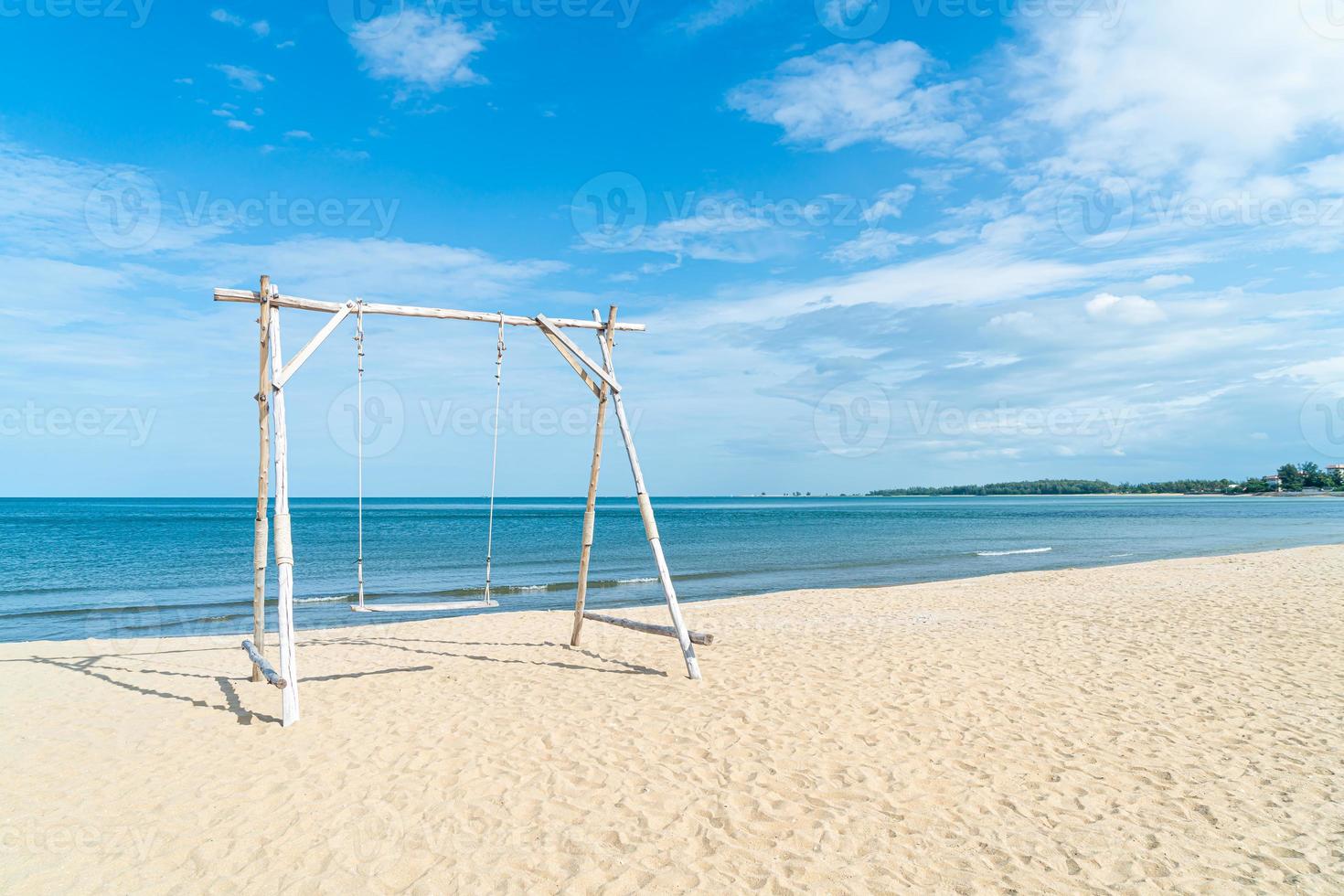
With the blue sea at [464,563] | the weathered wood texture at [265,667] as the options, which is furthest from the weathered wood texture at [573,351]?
the blue sea at [464,563]

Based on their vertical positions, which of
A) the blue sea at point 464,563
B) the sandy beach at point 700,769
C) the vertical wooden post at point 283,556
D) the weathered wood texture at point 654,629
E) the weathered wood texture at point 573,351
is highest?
the weathered wood texture at point 573,351

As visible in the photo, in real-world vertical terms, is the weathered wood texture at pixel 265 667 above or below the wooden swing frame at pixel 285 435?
below

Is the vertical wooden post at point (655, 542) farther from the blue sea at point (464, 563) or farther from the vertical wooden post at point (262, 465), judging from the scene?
the blue sea at point (464, 563)

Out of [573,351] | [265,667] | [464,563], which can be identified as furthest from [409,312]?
[464,563]

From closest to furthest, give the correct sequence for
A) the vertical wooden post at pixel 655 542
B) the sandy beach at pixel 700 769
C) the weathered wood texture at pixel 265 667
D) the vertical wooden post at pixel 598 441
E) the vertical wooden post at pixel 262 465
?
1. the sandy beach at pixel 700 769
2. the weathered wood texture at pixel 265 667
3. the vertical wooden post at pixel 262 465
4. the vertical wooden post at pixel 655 542
5. the vertical wooden post at pixel 598 441

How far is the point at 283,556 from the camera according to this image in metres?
6.81

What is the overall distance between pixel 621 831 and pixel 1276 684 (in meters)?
7.38

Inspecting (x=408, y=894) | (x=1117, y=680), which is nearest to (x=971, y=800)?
(x=408, y=894)

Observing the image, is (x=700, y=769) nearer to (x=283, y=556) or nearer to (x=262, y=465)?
(x=283, y=556)

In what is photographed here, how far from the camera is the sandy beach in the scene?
13.9ft

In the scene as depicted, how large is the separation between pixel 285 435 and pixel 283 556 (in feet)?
3.84

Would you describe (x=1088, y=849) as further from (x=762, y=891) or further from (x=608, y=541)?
(x=608, y=541)

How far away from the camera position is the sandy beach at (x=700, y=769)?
4.24m

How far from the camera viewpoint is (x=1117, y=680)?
804cm
